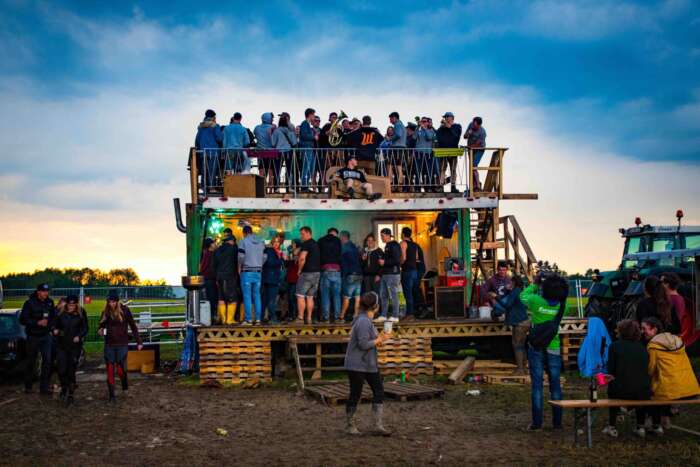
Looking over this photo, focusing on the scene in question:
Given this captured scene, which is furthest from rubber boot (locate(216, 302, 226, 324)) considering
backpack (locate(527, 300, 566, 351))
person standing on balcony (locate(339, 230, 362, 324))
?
backpack (locate(527, 300, 566, 351))

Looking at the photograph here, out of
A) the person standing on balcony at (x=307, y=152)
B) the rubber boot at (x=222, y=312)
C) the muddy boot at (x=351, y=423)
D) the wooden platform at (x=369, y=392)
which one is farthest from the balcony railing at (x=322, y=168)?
the muddy boot at (x=351, y=423)

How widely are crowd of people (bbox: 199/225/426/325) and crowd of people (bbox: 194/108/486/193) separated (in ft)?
6.77

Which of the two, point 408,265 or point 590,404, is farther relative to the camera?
point 408,265

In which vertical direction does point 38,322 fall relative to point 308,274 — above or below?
below

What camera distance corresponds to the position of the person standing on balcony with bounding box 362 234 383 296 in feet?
46.6

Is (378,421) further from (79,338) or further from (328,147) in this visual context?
(328,147)

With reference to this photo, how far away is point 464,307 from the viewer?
Answer: 50.3 ft

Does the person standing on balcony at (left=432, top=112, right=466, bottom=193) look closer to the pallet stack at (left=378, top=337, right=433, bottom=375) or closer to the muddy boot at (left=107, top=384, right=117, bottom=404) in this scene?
the pallet stack at (left=378, top=337, right=433, bottom=375)

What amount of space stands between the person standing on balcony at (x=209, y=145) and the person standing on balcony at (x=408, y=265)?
443 cm

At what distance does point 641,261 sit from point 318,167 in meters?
8.14

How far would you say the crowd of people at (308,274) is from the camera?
13922 millimetres

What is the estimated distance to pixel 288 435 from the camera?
9.00 m

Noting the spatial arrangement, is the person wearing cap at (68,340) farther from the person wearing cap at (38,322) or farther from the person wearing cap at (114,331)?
the person wearing cap at (38,322)

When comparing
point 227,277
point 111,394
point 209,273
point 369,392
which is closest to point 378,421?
point 369,392
